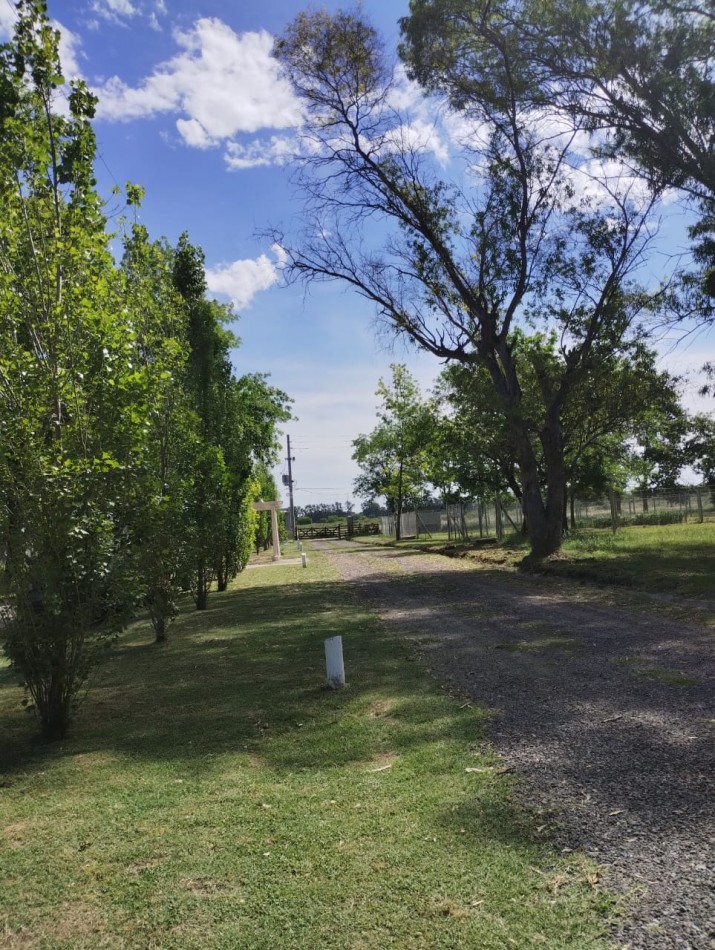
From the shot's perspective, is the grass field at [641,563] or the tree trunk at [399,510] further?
the tree trunk at [399,510]

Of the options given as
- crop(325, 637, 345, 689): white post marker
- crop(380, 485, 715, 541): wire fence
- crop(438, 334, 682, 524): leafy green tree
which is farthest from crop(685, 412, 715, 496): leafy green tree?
crop(325, 637, 345, 689): white post marker

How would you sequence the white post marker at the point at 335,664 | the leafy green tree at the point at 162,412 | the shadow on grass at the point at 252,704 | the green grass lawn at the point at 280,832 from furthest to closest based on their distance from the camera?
the leafy green tree at the point at 162,412, the white post marker at the point at 335,664, the shadow on grass at the point at 252,704, the green grass lawn at the point at 280,832

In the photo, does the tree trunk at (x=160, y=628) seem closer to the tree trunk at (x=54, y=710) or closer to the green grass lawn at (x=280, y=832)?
the green grass lawn at (x=280, y=832)

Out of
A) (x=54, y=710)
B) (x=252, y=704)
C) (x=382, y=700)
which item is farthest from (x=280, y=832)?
(x=54, y=710)

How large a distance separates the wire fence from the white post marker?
2680cm

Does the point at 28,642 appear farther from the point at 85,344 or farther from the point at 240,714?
the point at 85,344

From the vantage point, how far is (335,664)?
6820mm

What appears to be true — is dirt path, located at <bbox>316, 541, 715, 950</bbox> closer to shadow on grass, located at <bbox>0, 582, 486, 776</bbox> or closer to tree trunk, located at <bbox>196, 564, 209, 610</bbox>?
shadow on grass, located at <bbox>0, 582, 486, 776</bbox>

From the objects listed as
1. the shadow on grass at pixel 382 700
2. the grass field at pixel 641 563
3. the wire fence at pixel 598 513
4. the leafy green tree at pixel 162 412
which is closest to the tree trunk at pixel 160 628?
the leafy green tree at pixel 162 412

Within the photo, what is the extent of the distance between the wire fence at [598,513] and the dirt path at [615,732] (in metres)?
24.3

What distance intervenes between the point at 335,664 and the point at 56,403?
138 inches

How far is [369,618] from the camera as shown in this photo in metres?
11.5

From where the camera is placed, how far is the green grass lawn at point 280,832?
9.16 ft

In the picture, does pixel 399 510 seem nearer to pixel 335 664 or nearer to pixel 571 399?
pixel 571 399
